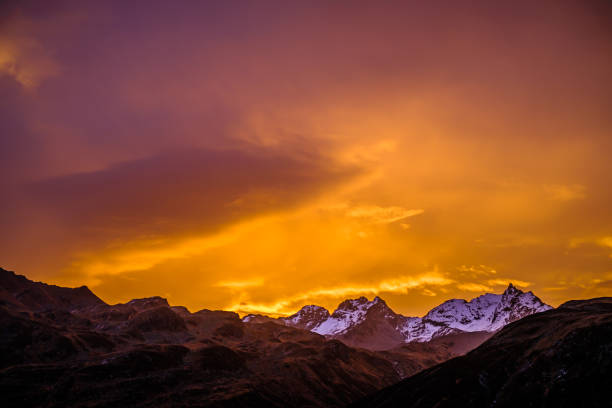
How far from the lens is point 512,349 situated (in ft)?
590

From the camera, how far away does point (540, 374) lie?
13888 centimetres

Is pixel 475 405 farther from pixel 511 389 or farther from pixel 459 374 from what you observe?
pixel 459 374

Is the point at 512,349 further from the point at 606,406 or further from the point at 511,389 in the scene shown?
the point at 606,406

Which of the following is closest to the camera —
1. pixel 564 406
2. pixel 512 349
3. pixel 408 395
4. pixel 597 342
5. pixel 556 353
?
pixel 564 406

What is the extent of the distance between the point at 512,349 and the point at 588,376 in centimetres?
5930

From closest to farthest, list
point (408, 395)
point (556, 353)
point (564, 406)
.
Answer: point (564, 406) → point (556, 353) → point (408, 395)

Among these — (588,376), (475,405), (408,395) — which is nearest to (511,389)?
(475,405)

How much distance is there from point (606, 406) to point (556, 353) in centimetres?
3801

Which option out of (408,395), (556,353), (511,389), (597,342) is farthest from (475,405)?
(408,395)

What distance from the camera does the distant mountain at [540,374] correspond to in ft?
395

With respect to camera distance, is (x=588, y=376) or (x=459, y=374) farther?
(x=459, y=374)

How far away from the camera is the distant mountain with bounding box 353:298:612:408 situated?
395ft

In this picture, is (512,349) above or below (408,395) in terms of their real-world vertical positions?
above

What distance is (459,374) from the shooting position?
188m
